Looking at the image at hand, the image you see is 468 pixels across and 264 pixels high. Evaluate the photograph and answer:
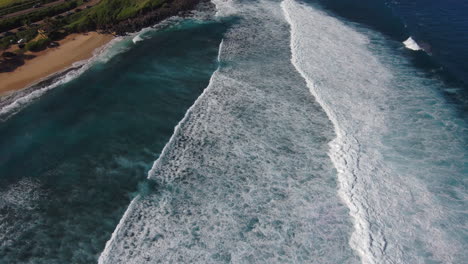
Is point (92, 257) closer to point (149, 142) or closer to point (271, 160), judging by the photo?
point (149, 142)

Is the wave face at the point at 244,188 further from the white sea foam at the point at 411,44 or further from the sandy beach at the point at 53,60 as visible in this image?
the sandy beach at the point at 53,60

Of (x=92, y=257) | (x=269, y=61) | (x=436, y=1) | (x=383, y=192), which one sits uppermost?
(x=436, y=1)

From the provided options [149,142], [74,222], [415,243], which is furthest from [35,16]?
[415,243]

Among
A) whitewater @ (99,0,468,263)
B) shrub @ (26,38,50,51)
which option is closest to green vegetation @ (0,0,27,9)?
shrub @ (26,38,50,51)

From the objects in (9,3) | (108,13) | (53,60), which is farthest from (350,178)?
(9,3)

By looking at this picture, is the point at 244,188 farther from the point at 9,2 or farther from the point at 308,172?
the point at 9,2

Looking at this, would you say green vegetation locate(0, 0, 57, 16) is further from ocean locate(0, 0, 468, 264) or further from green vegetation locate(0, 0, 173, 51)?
ocean locate(0, 0, 468, 264)
